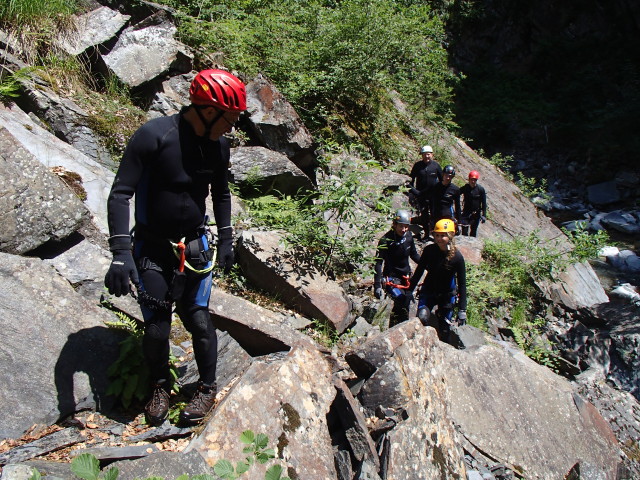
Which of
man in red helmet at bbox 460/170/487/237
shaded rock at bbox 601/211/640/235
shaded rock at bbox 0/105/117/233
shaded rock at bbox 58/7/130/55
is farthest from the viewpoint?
shaded rock at bbox 601/211/640/235

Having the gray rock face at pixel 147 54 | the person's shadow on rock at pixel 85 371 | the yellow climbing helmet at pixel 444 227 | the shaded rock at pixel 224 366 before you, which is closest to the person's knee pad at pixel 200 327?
the shaded rock at pixel 224 366

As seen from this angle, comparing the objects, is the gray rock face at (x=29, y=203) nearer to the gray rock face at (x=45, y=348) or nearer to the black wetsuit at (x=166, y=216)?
the gray rock face at (x=45, y=348)

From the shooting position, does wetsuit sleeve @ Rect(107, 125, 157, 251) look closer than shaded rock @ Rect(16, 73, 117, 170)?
Yes

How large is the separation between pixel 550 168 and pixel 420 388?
64.5ft

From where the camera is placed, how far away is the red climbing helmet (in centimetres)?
277

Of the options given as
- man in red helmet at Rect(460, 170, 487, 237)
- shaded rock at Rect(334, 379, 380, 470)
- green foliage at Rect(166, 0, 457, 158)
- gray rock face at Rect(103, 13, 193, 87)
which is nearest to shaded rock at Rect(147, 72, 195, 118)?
gray rock face at Rect(103, 13, 193, 87)

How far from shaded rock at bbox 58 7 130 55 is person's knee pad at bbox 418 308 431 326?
6.00m

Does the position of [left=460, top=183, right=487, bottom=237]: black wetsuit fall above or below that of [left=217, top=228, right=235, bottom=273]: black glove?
below

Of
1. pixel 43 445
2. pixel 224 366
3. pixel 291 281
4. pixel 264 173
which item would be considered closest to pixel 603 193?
pixel 264 173

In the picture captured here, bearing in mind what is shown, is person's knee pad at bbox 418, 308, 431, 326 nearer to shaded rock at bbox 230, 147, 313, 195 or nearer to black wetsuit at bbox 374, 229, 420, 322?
black wetsuit at bbox 374, 229, 420, 322

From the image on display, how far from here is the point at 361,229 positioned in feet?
20.6

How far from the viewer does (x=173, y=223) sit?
9.62 ft

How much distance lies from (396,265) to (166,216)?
3791mm

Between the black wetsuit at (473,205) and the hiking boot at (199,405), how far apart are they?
7.66 meters
